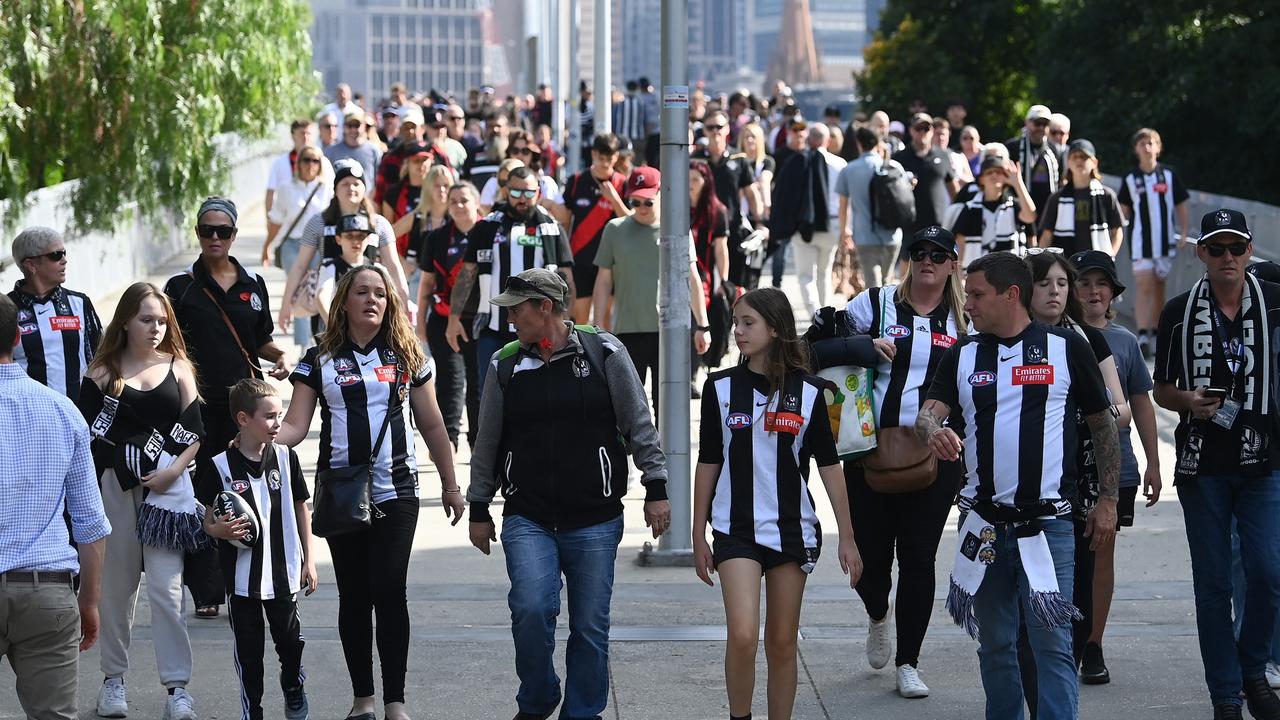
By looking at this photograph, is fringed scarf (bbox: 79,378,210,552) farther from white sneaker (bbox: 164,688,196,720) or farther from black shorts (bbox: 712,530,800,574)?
black shorts (bbox: 712,530,800,574)

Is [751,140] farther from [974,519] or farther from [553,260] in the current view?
[974,519]

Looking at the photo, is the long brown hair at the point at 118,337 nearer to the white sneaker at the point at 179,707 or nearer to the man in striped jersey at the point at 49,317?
the man in striped jersey at the point at 49,317

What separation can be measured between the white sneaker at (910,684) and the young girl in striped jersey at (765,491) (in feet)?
3.51

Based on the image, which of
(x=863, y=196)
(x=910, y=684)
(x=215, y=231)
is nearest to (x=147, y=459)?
(x=215, y=231)

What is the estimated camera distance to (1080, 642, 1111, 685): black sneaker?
24.2 ft

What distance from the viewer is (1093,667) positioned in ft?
24.2

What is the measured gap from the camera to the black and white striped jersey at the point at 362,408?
657 centimetres

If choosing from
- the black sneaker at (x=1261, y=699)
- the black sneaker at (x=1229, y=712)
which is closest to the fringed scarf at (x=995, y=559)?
the black sneaker at (x=1229, y=712)

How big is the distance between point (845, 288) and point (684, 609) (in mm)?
9406

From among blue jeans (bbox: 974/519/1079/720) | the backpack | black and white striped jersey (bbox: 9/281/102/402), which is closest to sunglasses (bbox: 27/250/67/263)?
black and white striped jersey (bbox: 9/281/102/402)

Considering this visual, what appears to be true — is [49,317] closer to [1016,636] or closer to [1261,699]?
[1016,636]

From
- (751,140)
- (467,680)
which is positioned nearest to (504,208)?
(467,680)

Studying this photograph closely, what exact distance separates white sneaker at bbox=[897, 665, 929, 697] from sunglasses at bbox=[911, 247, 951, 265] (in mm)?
1516

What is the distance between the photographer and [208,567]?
7109mm
